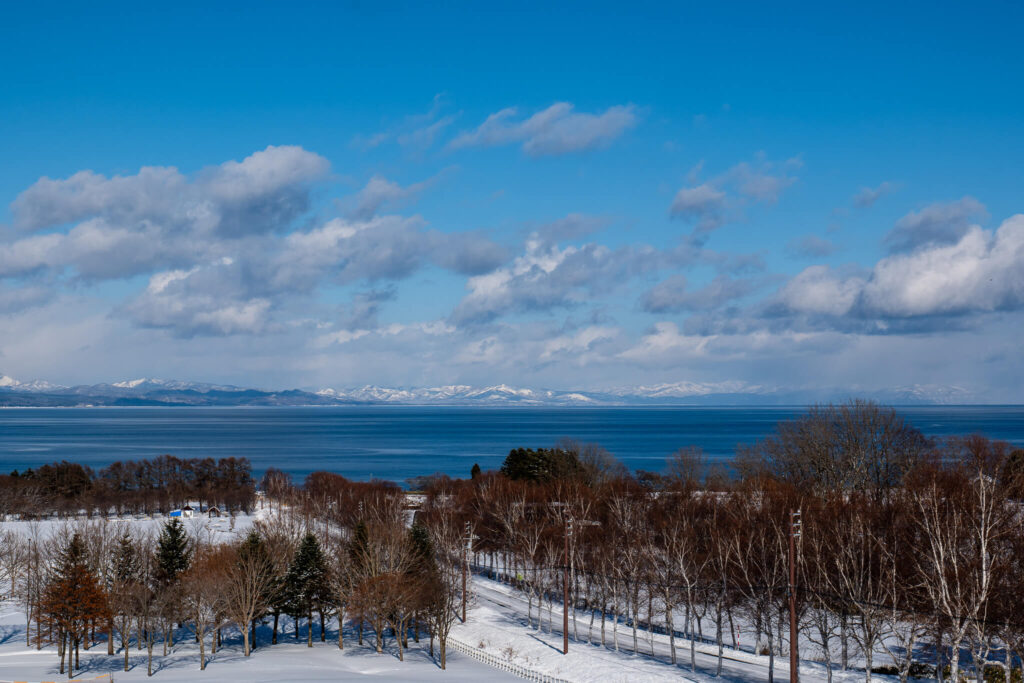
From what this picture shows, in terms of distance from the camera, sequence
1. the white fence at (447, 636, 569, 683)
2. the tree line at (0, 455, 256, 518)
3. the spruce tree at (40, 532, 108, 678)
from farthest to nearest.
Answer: the tree line at (0, 455, 256, 518)
the spruce tree at (40, 532, 108, 678)
the white fence at (447, 636, 569, 683)

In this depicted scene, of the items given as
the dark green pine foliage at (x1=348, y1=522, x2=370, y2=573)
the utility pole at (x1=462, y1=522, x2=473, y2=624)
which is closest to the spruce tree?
the dark green pine foliage at (x1=348, y1=522, x2=370, y2=573)

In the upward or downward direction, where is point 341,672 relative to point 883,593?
downward

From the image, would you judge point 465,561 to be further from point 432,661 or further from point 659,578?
point 659,578

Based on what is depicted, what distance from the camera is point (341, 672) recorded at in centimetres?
3972

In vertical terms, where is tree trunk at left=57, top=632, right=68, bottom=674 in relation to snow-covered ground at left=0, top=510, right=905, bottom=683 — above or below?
above

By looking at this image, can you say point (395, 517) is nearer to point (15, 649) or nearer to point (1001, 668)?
point (15, 649)

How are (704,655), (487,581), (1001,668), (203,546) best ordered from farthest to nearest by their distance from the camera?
(487,581)
(203,546)
(704,655)
(1001,668)

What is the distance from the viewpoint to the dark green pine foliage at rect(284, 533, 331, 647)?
4934 cm

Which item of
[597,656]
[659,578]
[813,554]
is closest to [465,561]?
[659,578]

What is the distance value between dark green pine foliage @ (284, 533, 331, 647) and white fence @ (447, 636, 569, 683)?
838 cm

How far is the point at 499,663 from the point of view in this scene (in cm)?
4200

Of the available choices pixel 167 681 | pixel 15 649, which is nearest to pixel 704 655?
pixel 167 681

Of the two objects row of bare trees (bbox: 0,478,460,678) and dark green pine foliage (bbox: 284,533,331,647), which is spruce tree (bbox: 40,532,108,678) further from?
dark green pine foliage (bbox: 284,533,331,647)

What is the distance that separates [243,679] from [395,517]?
3074 centimetres
